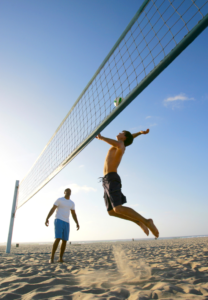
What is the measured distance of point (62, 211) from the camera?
4273mm

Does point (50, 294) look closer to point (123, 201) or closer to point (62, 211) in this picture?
point (123, 201)

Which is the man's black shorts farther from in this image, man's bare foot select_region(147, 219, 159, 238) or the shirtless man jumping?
man's bare foot select_region(147, 219, 159, 238)

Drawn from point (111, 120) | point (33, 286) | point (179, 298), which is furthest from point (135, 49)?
point (33, 286)

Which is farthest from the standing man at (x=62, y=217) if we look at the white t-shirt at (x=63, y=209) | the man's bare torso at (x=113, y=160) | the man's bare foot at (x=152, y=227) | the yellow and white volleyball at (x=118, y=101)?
the yellow and white volleyball at (x=118, y=101)

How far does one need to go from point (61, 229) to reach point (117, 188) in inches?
77.3

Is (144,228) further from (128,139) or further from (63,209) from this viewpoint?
(63,209)

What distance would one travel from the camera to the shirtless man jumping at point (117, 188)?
2.75 meters

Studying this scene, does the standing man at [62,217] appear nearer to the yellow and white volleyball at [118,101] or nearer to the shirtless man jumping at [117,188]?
the shirtless man jumping at [117,188]

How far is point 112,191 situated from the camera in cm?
287

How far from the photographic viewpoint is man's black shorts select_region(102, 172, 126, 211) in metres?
2.82

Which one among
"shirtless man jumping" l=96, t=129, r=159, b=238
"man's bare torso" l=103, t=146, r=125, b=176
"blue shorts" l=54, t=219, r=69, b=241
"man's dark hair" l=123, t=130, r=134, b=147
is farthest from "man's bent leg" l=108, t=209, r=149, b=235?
"blue shorts" l=54, t=219, r=69, b=241

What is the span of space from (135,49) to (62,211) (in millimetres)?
3457

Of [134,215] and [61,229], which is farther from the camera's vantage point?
[61,229]

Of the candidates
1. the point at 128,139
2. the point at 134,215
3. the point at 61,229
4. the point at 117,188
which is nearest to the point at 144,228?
the point at 134,215
